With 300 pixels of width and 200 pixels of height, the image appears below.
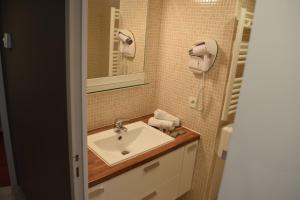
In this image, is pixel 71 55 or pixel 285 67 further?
pixel 71 55

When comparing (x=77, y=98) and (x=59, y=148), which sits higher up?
(x=77, y=98)

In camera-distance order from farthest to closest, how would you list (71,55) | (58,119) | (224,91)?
1. (224,91)
2. (58,119)
3. (71,55)

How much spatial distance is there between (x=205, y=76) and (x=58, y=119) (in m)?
1.16

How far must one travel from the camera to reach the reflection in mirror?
1594 mm

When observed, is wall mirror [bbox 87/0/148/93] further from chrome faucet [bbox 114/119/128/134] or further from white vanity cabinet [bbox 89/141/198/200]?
white vanity cabinet [bbox 89/141/198/200]

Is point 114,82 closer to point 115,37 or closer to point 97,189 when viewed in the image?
point 115,37

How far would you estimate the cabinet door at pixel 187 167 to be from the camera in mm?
1820

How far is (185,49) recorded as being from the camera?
5.96ft

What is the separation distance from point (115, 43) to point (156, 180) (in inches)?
43.3

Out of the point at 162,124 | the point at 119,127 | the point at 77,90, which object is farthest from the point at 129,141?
the point at 77,90

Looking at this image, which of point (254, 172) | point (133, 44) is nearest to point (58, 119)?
point (254, 172)

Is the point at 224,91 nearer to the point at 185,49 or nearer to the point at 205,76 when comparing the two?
the point at 205,76

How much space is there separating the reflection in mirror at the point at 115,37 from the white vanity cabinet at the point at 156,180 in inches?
29.2

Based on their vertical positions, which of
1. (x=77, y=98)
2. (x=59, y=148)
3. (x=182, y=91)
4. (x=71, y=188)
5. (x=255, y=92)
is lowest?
(x=71, y=188)
